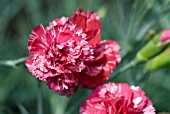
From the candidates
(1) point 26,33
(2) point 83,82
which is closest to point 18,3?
(1) point 26,33

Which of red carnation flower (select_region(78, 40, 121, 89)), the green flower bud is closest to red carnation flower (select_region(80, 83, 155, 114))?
red carnation flower (select_region(78, 40, 121, 89))

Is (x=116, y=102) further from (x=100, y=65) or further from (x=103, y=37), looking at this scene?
(x=103, y=37)

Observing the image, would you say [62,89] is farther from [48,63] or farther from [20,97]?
[20,97]

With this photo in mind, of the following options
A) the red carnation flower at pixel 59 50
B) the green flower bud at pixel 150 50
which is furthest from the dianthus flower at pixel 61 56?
the green flower bud at pixel 150 50

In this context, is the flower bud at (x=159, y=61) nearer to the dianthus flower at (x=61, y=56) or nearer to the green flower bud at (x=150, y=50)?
the green flower bud at (x=150, y=50)

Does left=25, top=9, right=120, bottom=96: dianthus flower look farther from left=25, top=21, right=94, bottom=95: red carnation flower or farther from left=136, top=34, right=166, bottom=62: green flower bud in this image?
left=136, top=34, right=166, bottom=62: green flower bud

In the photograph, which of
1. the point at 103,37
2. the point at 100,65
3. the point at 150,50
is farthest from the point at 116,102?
the point at 103,37
